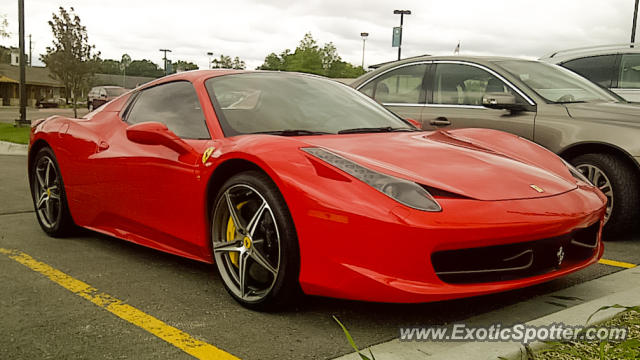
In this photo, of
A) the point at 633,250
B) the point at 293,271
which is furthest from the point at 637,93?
the point at 293,271

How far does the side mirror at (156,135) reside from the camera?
359 cm

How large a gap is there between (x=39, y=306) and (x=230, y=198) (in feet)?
3.54

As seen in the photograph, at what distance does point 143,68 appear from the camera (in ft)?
374

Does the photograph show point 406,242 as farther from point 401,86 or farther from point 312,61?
point 312,61

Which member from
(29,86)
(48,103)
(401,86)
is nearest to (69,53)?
(401,86)

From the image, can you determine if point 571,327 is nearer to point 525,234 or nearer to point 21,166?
point 525,234

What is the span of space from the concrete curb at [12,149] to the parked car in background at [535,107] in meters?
8.63

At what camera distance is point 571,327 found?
251 centimetres

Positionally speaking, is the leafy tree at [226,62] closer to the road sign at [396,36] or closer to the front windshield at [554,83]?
the road sign at [396,36]

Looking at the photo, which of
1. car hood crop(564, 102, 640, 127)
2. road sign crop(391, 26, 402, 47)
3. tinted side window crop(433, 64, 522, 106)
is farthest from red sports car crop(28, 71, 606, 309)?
road sign crop(391, 26, 402, 47)

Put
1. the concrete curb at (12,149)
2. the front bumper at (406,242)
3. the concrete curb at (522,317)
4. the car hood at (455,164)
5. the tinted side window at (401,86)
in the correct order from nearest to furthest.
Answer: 1. the concrete curb at (522,317)
2. the front bumper at (406,242)
3. the car hood at (455,164)
4. the tinted side window at (401,86)
5. the concrete curb at (12,149)

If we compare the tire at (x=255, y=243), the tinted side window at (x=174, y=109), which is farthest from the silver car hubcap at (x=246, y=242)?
the tinted side window at (x=174, y=109)

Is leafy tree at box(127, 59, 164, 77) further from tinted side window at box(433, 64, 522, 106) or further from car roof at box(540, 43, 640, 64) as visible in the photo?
tinted side window at box(433, 64, 522, 106)

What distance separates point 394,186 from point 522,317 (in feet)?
2.90
